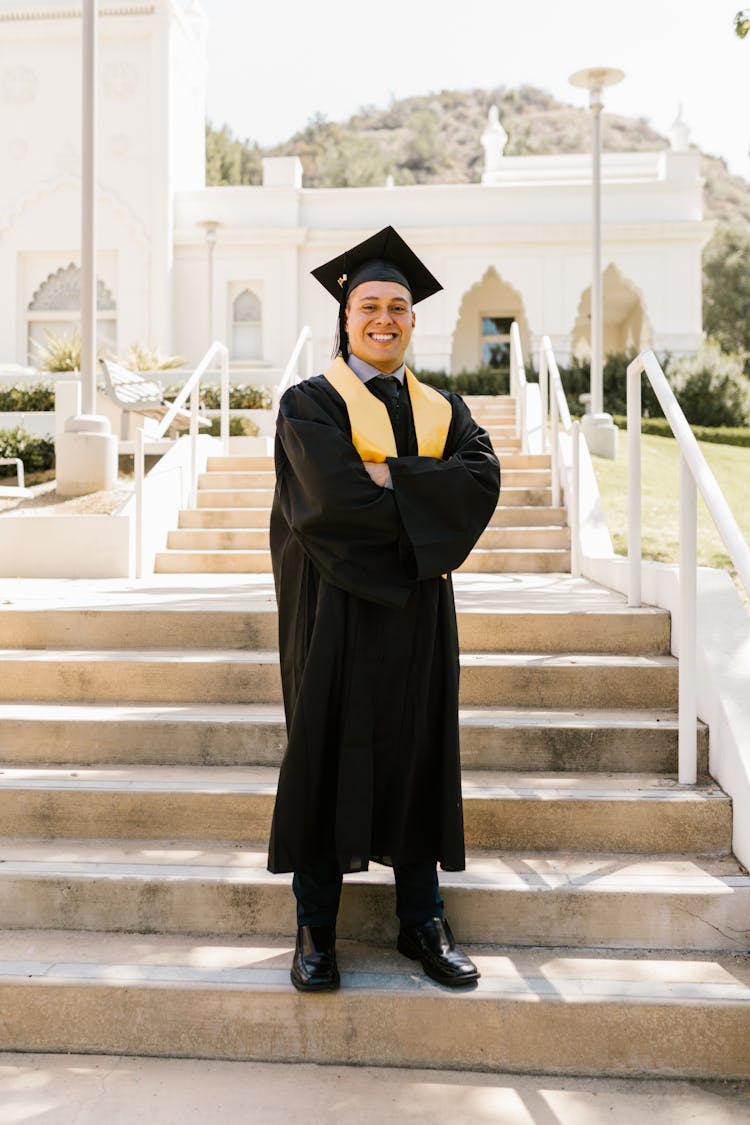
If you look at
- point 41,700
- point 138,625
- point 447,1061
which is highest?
point 138,625

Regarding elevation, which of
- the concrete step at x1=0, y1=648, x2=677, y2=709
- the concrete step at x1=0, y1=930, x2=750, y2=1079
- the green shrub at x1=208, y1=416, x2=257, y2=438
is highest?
the green shrub at x1=208, y1=416, x2=257, y2=438

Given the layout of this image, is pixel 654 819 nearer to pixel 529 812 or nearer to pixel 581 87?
pixel 529 812

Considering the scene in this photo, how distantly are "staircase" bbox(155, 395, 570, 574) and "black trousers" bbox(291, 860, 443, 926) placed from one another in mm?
3974

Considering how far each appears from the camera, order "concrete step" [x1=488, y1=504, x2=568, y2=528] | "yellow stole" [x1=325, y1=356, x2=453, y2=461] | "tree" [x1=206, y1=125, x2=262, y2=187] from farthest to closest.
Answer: "tree" [x1=206, y1=125, x2=262, y2=187] → "concrete step" [x1=488, y1=504, x2=568, y2=528] → "yellow stole" [x1=325, y1=356, x2=453, y2=461]

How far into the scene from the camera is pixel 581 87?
11805 millimetres

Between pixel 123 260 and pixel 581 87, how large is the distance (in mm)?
12283

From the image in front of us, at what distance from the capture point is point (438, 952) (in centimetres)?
283

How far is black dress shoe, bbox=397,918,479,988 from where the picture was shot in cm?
277

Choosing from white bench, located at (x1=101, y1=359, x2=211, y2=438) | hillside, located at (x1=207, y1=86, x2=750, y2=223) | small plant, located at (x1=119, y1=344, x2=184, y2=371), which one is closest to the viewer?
white bench, located at (x1=101, y1=359, x2=211, y2=438)

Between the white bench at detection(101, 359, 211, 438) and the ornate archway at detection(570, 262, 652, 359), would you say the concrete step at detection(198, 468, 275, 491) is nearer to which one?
the white bench at detection(101, 359, 211, 438)

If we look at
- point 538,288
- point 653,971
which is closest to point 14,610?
point 653,971

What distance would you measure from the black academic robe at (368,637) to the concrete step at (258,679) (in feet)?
4.09

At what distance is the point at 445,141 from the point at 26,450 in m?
86.1

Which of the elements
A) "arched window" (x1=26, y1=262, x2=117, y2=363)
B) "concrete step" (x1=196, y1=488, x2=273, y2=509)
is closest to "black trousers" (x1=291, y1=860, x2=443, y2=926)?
"concrete step" (x1=196, y1=488, x2=273, y2=509)
